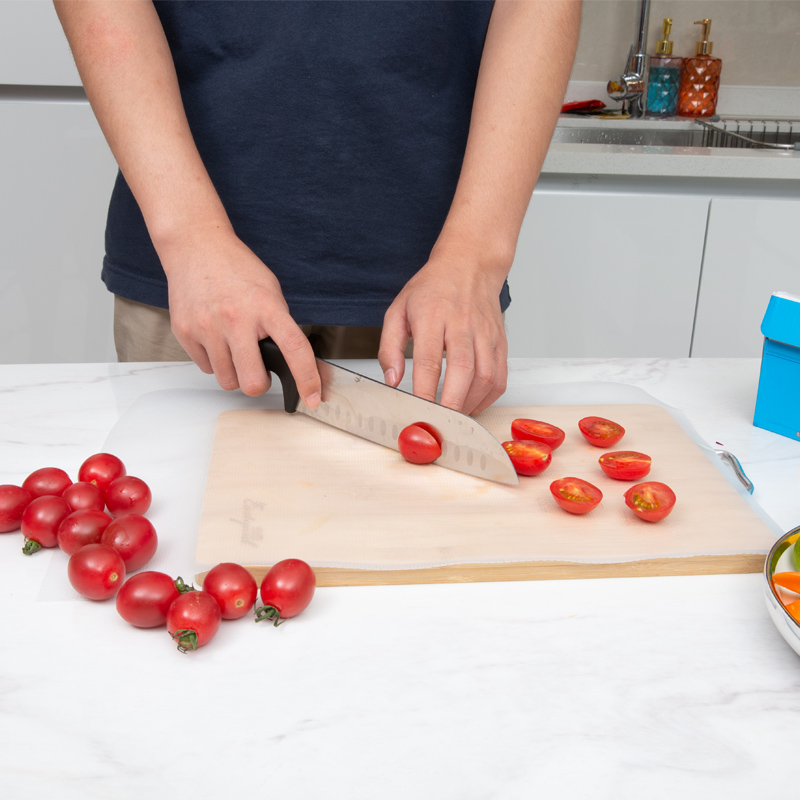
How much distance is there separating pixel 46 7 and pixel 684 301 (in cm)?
169

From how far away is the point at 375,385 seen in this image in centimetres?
86

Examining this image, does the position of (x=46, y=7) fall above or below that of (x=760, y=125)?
above

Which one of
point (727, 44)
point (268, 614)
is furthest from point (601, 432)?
point (727, 44)

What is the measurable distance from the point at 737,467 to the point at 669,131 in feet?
6.24

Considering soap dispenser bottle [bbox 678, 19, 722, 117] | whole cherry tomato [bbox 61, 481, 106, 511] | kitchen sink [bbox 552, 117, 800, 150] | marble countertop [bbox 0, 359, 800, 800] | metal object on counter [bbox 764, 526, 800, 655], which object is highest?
soap dispenser bottle [bbox 678, 19, 722, 117]

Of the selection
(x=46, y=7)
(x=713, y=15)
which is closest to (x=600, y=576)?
(x=46, y=7)

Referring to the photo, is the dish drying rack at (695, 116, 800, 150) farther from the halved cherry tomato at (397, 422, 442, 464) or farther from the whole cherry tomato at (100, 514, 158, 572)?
the whole cherry tomato at (100, 514, 158, 572)

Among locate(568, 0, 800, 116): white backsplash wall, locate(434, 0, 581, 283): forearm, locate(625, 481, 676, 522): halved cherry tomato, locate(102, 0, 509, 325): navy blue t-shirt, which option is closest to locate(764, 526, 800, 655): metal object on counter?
locate(625, 481, 676, 522): halved cherry tomato

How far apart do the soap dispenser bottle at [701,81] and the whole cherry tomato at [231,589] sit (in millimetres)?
2394

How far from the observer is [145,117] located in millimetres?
933

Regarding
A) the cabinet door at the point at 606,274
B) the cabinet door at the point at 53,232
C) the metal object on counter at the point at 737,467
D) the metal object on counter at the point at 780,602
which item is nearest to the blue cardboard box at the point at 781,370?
the metal object on counter at the point at 737,467

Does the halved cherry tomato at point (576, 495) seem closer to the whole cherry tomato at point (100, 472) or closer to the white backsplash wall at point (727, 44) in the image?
the whole cherry tomato at point (100, 472)

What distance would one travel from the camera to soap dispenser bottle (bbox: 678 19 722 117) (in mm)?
2473

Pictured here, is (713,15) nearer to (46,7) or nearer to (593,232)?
(593,232)
